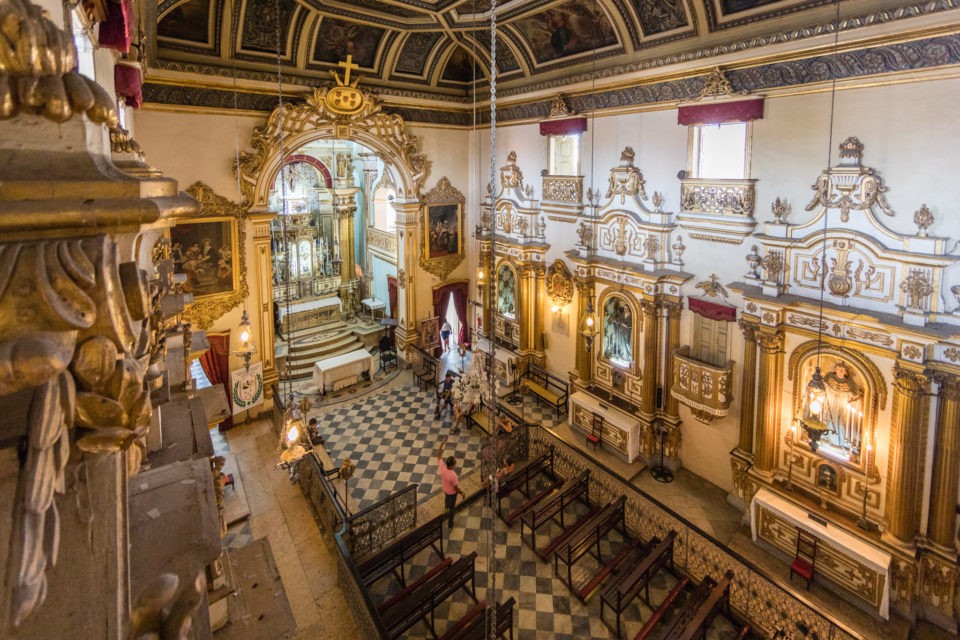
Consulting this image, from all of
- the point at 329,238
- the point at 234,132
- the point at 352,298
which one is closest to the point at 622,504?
the point at 234,132

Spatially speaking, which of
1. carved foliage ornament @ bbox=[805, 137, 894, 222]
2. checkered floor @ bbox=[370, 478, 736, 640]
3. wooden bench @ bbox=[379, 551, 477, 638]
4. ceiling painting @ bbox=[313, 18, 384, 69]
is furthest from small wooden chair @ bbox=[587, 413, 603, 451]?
ceiling painting @ bbox=[313, 18, 384, 69]

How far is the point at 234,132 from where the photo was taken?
1081 centimetres

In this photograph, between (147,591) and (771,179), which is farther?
(771,179)

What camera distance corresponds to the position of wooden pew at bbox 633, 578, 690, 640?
645cm

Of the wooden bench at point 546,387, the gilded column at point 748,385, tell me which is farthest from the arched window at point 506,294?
the gilded column at point 748,385

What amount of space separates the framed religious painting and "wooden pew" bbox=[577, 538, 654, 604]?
910cm

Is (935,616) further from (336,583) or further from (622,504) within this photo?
(336,583)

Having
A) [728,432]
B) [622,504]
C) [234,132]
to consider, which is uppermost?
[234,132]

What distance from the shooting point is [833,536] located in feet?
23.8

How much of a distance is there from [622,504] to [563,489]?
1034mm

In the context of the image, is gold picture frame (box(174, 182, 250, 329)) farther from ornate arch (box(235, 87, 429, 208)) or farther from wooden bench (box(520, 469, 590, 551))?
wooden bench (box(520, 469, 590, 551))

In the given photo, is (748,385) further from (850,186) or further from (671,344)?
(850,186)

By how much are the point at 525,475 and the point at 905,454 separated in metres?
5.77

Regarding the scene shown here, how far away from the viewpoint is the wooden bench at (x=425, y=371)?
45.7 feet
